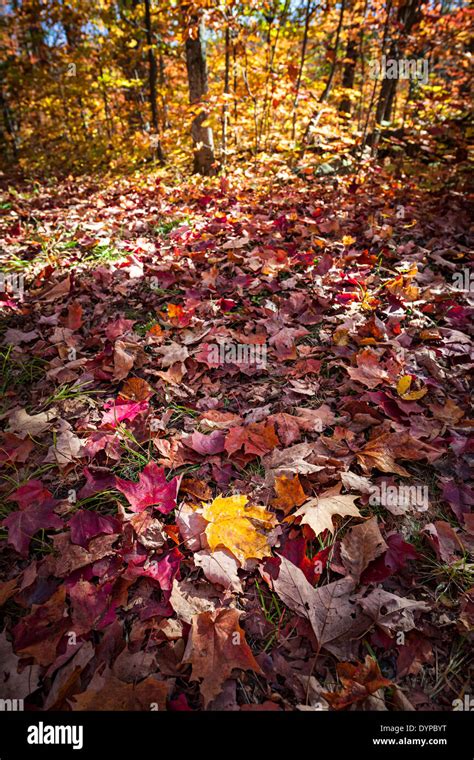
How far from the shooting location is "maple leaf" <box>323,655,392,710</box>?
1132mm

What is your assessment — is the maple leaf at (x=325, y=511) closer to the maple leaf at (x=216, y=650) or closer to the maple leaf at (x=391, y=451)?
the maple leaf at (x=391, y=451)

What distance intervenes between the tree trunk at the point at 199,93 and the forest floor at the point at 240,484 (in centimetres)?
466

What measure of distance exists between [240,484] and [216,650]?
0.68 m

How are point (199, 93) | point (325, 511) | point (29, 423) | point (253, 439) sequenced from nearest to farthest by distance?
point (325, 511)
point (253, 439)
point (29, 423)
point (199, 93)

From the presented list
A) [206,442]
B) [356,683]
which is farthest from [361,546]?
[206,442]

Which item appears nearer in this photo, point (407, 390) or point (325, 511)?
point (325, 511)

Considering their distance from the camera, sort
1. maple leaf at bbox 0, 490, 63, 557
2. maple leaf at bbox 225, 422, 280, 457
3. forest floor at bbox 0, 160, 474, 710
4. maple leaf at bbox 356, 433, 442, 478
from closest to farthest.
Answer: forest floor at bbox 0, 160, 474, 710 < maple leaf at bbox 0, 490, 63, 557 < maple leaf at bbox 356, 433, 442, 478 < maple leaf at bbox 225, 422, 280, 457

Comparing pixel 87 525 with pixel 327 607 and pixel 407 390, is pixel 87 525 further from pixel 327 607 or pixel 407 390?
pixel 407 390

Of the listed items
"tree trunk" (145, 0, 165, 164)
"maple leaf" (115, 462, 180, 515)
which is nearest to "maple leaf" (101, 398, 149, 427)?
"maple leaf" (115, 462, 180, 515)

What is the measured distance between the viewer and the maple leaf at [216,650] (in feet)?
3.90

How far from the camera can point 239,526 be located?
60.8 inches

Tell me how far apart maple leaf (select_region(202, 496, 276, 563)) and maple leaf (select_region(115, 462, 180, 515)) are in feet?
0.58

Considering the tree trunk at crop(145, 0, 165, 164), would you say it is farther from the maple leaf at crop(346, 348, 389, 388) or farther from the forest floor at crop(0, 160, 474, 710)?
the maple leaf at crop(346, 348, 389, 388)

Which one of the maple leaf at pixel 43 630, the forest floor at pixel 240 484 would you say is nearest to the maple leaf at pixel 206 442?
the forest floor at pixel 240 484
